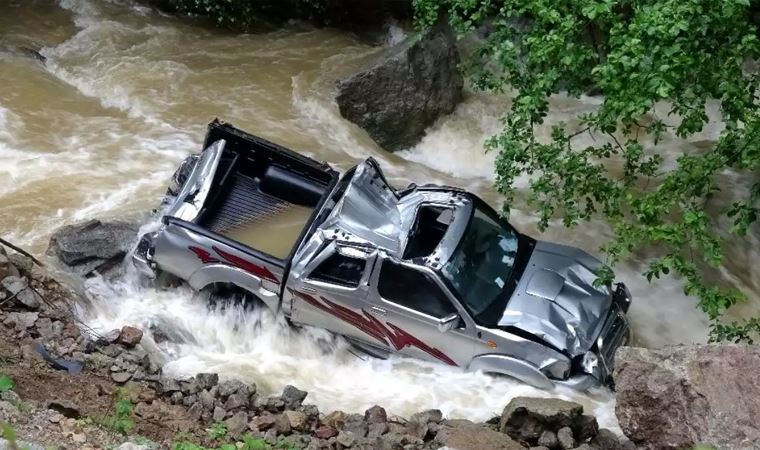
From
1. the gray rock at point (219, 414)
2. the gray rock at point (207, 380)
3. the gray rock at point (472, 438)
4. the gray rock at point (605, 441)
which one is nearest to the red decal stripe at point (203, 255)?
the gray rock at point (207, 380)

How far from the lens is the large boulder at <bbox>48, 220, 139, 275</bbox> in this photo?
8242mm

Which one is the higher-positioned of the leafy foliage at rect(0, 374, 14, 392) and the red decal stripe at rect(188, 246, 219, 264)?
the red decal stripe at rect(188, 246, 219, 264)

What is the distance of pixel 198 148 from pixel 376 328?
493cm

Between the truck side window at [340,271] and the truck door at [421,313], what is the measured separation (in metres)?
0.19

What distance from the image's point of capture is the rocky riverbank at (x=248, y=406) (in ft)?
17.3

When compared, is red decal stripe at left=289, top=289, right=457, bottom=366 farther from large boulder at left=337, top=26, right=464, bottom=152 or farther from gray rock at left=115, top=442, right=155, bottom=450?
large boulder at left=337, top=26, right=464, bottom=152

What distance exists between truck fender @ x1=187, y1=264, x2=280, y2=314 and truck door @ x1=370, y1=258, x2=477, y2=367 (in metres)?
1.03

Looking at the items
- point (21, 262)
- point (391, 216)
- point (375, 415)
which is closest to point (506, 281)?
point (391, 216)

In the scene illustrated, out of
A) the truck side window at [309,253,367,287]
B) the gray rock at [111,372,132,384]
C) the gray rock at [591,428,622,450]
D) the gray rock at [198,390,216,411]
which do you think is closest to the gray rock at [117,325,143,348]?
the gray rock at [111,372,132,384]

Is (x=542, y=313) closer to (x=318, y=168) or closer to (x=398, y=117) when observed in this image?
(x=318, y=168)

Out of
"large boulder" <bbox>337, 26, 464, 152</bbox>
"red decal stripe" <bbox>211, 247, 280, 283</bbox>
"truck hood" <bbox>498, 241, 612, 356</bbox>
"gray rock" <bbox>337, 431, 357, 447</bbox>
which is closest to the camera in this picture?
"gray rock" <bbox>337, 431, 357, 447</bbox>

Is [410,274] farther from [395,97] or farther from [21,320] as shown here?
[395,97]

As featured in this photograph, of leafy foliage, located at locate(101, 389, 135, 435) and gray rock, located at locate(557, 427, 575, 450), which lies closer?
leafy foliage, located at locate(101, 389, 135, 435)

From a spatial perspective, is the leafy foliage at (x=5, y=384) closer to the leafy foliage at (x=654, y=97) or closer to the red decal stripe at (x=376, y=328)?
the red decal stripe at (x=376, y=328)
